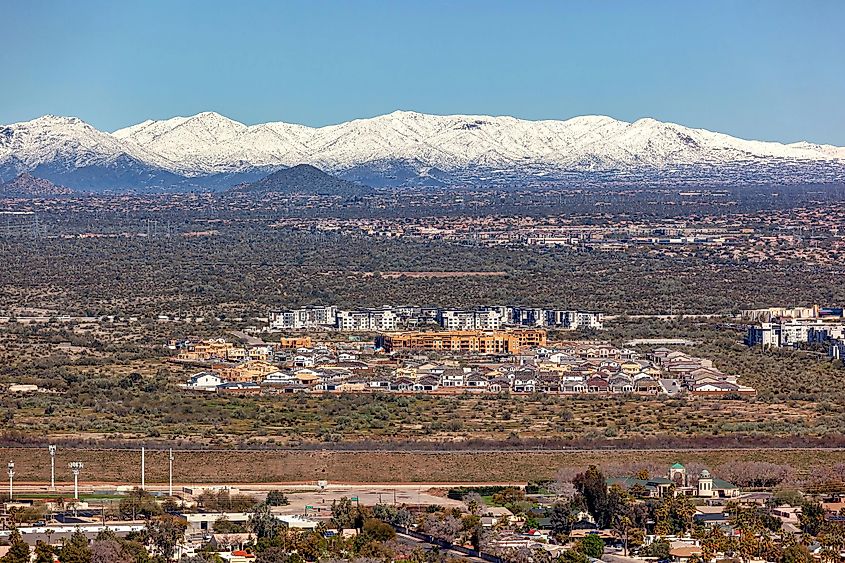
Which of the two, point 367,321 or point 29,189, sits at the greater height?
point 29,189

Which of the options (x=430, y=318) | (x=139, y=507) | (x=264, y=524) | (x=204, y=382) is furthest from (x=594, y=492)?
(x=430, y=318)

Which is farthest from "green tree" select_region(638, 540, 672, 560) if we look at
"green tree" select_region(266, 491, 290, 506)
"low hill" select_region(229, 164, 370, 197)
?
→ "low hill" select_region(229, 164, 370, 197)

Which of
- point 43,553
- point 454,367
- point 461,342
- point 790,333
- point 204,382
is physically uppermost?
point 790,333

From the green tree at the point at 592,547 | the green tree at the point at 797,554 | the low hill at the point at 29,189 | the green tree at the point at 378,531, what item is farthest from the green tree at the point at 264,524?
the low hill at the point at 29,189

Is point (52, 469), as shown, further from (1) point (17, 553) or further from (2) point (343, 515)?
(1) point (17, 553)

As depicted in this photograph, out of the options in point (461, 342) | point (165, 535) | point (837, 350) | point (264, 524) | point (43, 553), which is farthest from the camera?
point (461, 342)

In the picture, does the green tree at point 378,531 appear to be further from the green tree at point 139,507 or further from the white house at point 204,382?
the white house at point 204,382
